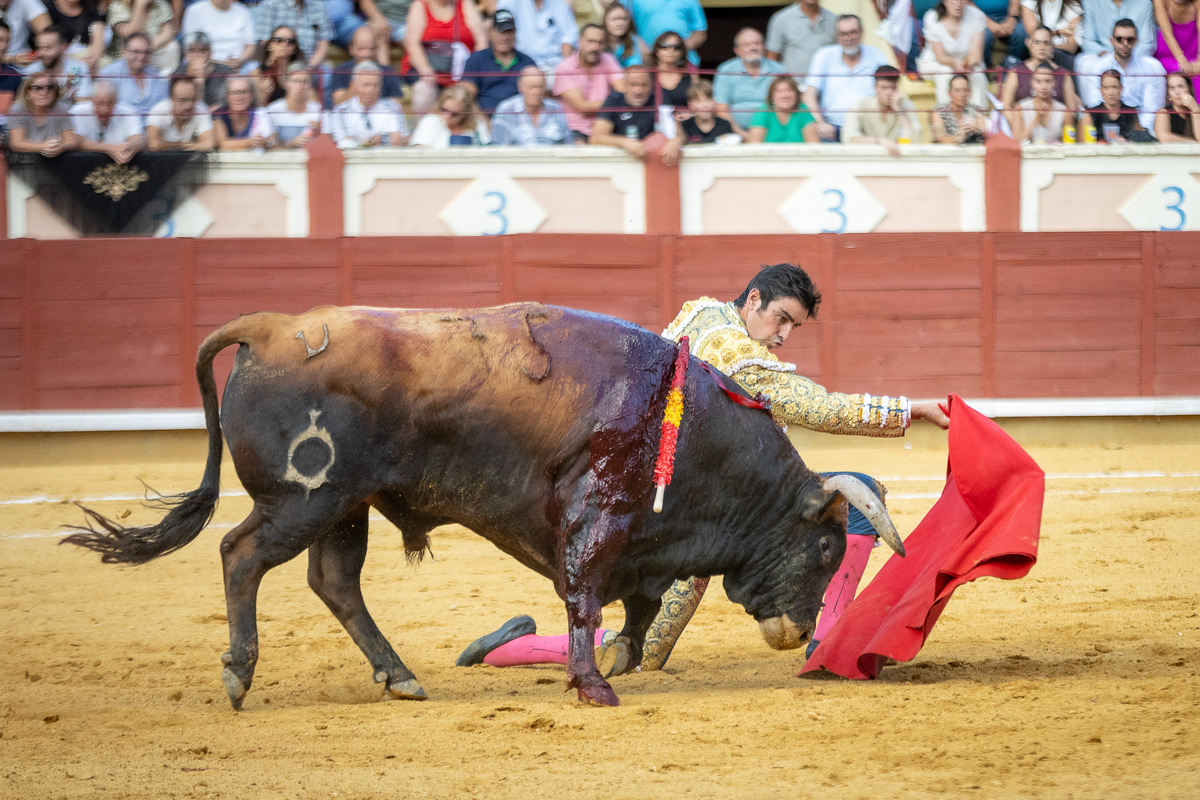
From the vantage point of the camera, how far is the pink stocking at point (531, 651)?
3709 millimetres

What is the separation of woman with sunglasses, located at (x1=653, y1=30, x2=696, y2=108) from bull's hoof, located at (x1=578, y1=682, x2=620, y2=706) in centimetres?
579

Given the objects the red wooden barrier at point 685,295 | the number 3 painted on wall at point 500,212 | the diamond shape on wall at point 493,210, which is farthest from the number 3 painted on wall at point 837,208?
the number 3 painted on wall at point 500,212

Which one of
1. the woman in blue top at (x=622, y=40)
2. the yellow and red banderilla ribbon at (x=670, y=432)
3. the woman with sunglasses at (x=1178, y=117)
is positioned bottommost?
the yellow and red banderilla ribbon at (x=670, y=432)

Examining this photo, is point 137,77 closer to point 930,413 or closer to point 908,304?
point 908,304

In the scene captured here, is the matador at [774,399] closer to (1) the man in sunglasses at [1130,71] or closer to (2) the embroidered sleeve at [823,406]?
(2) the embroidered sleeve at [823,406]

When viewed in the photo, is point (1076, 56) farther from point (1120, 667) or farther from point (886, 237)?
point (1120, 667)

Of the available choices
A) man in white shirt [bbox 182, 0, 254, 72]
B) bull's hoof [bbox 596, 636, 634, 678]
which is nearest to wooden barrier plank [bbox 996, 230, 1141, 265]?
man in white shirt [bbox 182, 0, 254, 72]

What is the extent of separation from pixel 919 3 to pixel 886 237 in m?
1.76

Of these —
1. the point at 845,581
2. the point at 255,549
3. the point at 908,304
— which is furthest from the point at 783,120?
the point at 255,549

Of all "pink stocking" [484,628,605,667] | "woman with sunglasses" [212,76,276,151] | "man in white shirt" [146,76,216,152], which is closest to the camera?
"pink stocking" [484,628,605,667]

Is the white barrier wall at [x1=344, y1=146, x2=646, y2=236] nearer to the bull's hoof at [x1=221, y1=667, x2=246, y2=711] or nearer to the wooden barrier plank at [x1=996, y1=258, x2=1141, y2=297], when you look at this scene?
the wooden barrier plank at [x1=996, y1=258, x2=1141, y2=297]

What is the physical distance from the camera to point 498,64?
27.1 ft

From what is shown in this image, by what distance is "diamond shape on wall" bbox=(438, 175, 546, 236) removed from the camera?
8633mm

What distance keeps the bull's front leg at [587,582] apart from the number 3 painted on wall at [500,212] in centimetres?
574
